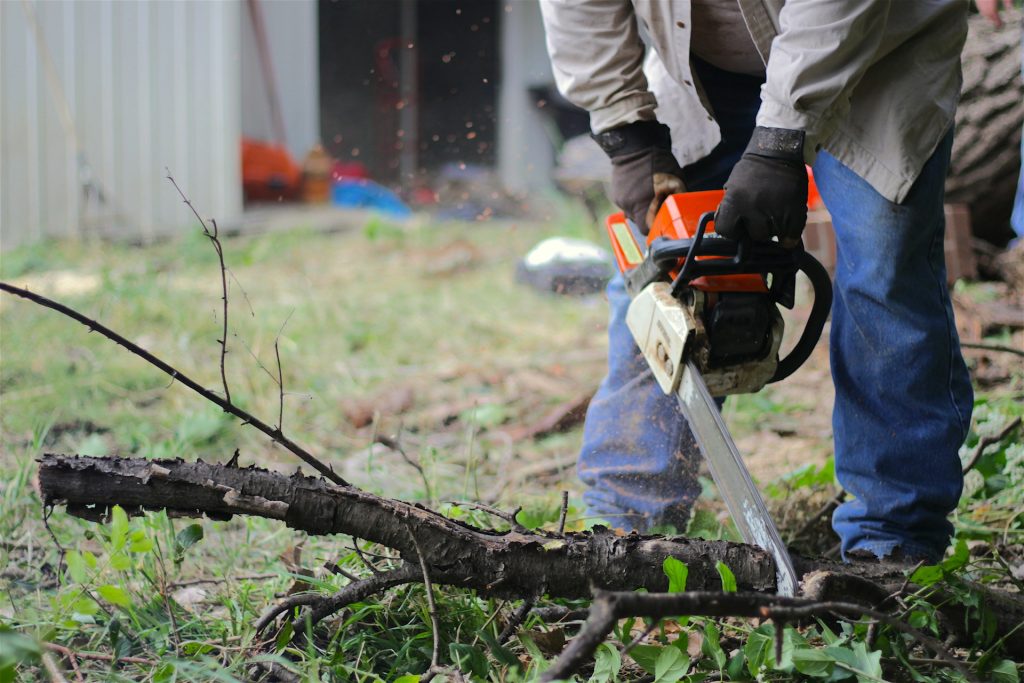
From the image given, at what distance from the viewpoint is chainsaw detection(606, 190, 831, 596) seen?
6.16 ft

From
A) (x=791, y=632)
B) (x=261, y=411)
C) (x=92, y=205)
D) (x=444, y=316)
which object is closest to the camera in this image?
(x=791, y=632)

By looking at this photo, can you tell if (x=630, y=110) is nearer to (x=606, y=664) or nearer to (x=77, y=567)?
(x=606, y=664)

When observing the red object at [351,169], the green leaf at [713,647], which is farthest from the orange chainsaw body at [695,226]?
the red object at [351,169]

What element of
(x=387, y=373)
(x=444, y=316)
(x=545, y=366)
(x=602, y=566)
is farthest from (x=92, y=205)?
(x=602, y=566)

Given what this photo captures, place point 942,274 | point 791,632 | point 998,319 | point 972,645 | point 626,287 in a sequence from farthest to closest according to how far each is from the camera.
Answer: point 998,319 < point 626,287 < point 942,274 < point 972,645 < point 791,632

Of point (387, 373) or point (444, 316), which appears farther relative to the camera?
point (444, 316)

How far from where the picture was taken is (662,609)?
3.92 feet

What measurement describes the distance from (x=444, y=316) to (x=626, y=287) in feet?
9.58

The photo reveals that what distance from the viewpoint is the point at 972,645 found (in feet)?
5.95

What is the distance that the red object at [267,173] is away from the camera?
898 cm

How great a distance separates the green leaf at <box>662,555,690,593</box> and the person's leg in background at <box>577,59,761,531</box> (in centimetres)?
64

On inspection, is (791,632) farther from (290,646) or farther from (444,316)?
(444,316)

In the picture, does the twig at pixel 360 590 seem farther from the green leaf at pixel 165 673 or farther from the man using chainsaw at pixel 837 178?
the man using chainsaw at pixel 837 178

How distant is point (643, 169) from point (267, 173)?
7486 mm
